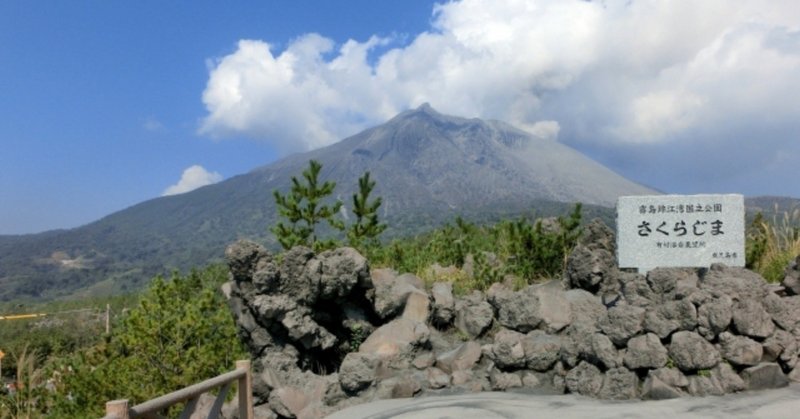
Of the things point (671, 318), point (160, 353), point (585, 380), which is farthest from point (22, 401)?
point (671, 318)

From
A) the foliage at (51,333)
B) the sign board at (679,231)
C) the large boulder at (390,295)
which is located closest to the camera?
the large boulder at (390,295)

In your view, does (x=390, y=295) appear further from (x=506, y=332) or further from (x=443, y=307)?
(x=506, y=332)

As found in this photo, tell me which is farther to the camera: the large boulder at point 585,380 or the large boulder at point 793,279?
the large boulder at point 793,279

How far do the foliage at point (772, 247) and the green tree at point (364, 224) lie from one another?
615 cm

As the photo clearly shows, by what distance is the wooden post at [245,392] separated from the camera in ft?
21.1

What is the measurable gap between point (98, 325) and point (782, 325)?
25.4m

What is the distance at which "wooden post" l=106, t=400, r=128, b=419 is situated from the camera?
424cm

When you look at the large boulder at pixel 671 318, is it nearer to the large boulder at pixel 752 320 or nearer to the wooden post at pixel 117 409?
the large boulder at pixel 752 320

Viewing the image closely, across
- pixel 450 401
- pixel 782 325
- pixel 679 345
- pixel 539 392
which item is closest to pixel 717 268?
pixel 782 325

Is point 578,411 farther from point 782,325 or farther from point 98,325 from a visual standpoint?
point 98,325

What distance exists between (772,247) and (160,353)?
9165mm

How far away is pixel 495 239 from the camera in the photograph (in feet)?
44.9

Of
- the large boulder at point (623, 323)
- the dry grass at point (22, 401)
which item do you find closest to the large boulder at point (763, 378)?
A: the large boulder at point (623, 323)

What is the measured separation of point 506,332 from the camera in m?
7.77
